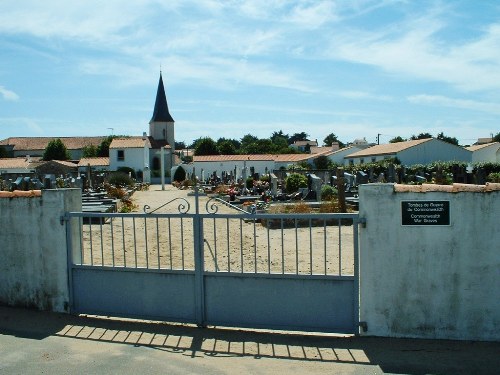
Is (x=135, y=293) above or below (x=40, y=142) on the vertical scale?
below

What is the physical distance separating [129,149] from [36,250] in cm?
6322

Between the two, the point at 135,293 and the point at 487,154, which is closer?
the point at 135,293

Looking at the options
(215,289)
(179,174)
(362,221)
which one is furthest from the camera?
(179,174)

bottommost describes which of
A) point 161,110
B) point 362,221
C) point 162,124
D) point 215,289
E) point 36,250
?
point 215,289

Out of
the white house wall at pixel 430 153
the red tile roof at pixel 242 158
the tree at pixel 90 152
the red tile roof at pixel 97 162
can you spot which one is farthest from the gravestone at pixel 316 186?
the tree at pixel 90 152

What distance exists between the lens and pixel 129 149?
224 ft

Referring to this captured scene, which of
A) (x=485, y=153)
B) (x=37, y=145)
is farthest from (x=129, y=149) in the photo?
(x=485, y=153)

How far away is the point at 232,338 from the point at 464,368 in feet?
7.55

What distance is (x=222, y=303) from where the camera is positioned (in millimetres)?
5879

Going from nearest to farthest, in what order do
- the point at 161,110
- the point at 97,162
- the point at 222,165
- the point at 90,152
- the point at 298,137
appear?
the point at 222,165
the point at 97,162
the point at 90,152
the point at 161,110
the point at 298,137

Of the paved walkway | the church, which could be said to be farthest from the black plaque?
the church

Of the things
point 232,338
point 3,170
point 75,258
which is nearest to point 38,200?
point 75,258

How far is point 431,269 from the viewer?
17.8ft

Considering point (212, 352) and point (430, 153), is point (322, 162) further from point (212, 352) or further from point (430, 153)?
point (212, 352)
